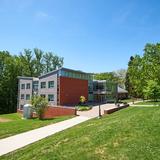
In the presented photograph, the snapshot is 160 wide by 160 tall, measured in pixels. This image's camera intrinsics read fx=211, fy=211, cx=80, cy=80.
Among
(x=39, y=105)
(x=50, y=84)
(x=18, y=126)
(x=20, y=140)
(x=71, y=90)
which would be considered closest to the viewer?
(x=20, y=140)

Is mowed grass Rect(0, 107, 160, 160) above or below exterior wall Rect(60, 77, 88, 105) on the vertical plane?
below

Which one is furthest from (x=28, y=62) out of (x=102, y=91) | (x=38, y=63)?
(x=102, y=91)

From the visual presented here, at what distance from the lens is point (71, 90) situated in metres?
47.1

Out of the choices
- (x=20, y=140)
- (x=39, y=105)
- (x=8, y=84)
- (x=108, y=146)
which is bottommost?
(x=20, y=140)

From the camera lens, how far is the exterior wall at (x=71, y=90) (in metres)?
44.7

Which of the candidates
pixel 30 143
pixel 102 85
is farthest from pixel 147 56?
pixel 30 143

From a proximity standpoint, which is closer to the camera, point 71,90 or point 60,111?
point 60,111

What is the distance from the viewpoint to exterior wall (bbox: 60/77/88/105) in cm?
4472

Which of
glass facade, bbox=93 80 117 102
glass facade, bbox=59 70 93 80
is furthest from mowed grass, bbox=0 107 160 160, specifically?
glass facade, bbox=93 80 117 102

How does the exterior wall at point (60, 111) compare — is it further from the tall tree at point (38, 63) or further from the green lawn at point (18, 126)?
the tall tree at point (38, 63)

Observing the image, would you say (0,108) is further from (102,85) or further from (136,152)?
(136,152)

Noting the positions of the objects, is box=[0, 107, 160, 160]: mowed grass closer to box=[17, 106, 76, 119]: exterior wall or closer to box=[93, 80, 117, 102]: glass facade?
box=[17, 106, 76, 119]: exterior wall

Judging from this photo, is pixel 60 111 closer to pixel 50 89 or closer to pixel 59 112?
pixel 59 112

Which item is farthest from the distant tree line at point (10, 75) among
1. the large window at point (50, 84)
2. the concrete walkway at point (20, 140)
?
the concrete walkway at point (20, 140)
